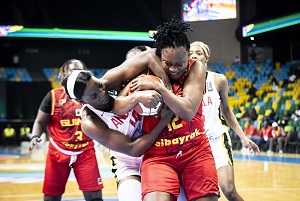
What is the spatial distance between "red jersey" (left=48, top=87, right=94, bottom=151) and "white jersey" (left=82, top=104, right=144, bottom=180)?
1771mm

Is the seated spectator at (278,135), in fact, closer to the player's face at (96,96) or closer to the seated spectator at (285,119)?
the seated spectator at (285,119)

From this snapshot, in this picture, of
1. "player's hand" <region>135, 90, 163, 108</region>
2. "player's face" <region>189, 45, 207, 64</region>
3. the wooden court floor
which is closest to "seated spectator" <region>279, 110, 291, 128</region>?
the wooden court floor

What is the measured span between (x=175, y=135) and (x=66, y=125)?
2.25 meters

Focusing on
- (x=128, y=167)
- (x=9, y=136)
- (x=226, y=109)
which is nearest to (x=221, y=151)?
(x=226, y=109)

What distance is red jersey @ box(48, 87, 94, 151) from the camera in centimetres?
498

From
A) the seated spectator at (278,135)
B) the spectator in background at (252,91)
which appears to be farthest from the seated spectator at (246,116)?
the spectator in background at (252,91)

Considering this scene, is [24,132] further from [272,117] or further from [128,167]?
[128,167]

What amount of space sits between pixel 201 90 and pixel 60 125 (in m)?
2.40

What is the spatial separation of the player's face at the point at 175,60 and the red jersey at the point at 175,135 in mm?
138

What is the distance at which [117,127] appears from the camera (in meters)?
3.15

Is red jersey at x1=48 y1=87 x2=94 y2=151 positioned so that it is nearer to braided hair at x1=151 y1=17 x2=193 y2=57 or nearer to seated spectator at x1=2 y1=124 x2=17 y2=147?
braided hair at x1=151 y1=17 x2=193 y2=57

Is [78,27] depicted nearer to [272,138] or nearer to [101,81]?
[272,138]

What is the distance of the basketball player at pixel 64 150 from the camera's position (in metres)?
4.84

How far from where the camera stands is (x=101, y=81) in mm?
2951
